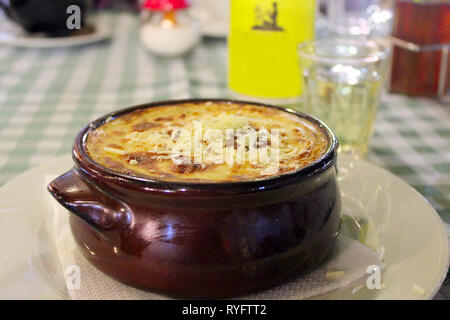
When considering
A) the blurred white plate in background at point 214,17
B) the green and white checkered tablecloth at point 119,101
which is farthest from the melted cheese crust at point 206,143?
the blurred white plate in background at point 214,17

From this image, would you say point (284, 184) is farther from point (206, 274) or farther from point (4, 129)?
point (4, 129)

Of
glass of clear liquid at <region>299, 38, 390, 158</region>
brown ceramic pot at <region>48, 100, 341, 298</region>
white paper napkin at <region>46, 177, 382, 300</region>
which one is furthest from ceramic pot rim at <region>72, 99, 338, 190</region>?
glass of clear liquid at <region>299, 38, 390, 158</region>

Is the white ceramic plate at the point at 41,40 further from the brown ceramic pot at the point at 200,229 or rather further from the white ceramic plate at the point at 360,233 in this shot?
the brown ceramic pot at the point at 200,229

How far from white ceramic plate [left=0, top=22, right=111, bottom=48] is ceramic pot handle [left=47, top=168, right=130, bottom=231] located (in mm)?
1216

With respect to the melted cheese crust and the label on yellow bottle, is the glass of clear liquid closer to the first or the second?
the label on yellow bottle

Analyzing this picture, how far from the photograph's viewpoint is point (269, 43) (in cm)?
110

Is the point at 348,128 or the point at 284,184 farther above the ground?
the point at 284,184

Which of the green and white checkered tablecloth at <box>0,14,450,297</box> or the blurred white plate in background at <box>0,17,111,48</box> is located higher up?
the blurred white plate in background at <box>0,17,111,48</box>

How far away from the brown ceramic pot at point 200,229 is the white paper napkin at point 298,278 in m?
0.01

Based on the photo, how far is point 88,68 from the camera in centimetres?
156

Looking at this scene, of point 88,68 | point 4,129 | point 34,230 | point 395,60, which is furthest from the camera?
point 88,68

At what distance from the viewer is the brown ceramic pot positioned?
1.67 feet
